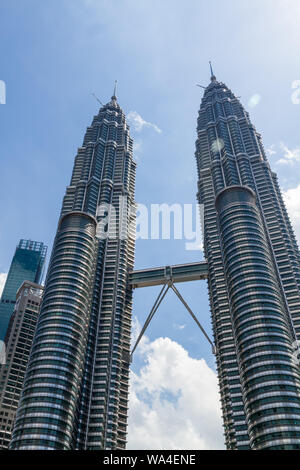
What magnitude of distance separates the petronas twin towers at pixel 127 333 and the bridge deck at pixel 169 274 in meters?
3.72

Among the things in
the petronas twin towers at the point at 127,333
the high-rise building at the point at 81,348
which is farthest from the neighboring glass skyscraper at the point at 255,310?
the high-rise building at the point at 81,348

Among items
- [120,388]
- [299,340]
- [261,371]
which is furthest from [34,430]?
[299,340]

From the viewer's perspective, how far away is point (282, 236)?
166m

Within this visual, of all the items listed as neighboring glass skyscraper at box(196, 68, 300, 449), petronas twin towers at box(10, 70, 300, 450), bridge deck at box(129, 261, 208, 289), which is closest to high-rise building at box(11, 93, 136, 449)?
petronas twin towers at box(10, 70, 300, 450)

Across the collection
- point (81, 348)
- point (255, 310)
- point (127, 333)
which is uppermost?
point (127, 333)

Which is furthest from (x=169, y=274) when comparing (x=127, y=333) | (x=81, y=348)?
(x=81, y=348)

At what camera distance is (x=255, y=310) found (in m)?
127

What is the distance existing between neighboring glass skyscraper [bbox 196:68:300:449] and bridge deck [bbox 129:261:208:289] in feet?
15.9

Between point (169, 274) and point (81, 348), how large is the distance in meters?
48.5

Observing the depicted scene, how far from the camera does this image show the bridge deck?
166750mm

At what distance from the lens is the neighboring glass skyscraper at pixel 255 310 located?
355 ft

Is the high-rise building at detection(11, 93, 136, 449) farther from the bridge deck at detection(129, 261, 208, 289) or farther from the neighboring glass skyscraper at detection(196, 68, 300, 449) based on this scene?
the neighboring glass skyscraper at detection(196, 68, 300, 449)

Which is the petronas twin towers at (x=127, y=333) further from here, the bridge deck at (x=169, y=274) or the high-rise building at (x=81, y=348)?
the bridge deck at (x=169, y=274)

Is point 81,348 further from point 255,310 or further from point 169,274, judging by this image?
point 255,310
